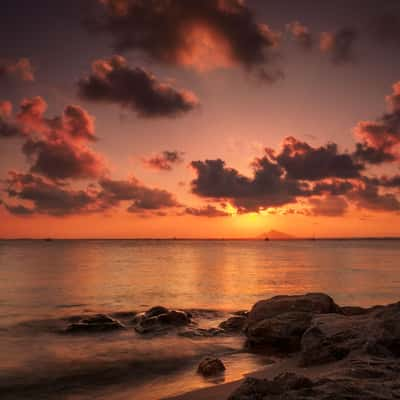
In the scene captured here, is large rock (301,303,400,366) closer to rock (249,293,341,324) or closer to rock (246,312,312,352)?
rock (246,312,312,352)

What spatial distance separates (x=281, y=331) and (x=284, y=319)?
649 mm

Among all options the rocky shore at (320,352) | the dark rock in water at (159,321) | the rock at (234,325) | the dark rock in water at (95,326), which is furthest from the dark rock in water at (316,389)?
the dark rock in water at (95,326)

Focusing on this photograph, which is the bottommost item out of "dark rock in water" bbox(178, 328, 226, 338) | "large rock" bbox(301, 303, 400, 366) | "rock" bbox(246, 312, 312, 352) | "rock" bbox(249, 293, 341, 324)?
"dark rock in water" bbox(178, 328, 226, 338)

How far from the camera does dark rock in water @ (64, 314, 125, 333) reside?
20.5m

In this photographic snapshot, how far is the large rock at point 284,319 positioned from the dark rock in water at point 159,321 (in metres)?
4.61

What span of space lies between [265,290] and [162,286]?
10731 millimetres

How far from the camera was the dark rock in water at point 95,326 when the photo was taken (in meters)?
20.5

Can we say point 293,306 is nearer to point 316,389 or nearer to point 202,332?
point 202,332

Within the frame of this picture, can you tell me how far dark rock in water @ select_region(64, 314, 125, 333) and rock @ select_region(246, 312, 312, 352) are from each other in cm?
735

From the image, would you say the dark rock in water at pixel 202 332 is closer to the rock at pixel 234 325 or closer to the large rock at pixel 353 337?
the rock at pixel 234 325

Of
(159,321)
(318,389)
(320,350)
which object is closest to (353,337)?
(320,350)

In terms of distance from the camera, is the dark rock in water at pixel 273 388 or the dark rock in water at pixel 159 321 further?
the dark rock in water at pixel 159 321

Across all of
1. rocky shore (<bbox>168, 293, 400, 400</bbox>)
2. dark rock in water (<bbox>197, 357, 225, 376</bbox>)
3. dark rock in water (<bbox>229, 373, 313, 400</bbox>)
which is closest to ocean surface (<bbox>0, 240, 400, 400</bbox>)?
dark rock in water (<bbox>197, 357, 225, 376</bbox>)

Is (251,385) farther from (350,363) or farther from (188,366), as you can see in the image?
(188,366)
